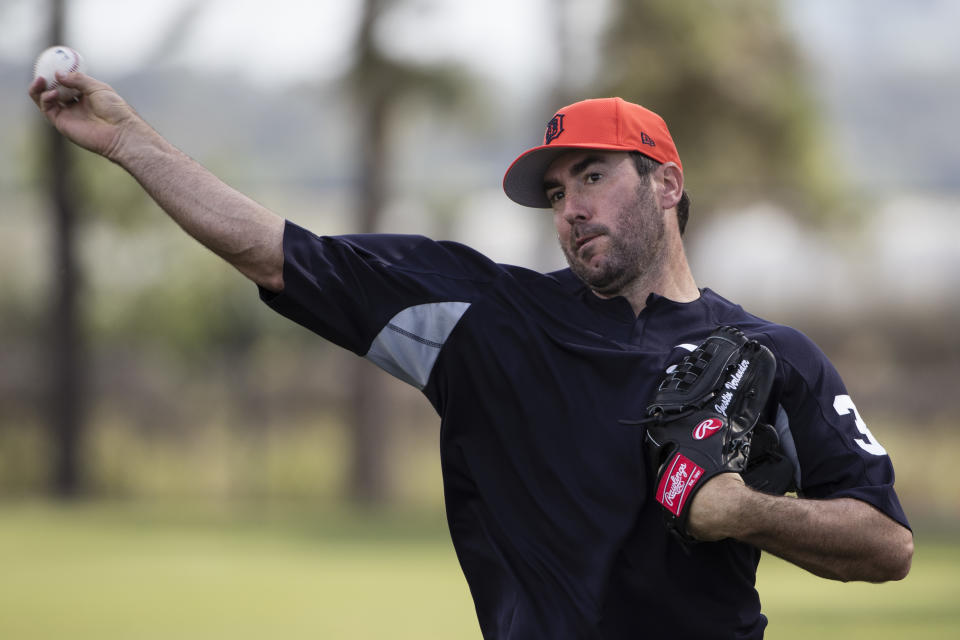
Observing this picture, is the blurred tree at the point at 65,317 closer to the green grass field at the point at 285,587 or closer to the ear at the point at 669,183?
the green grass field at the point at 285,587

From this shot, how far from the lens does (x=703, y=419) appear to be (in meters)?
3.06

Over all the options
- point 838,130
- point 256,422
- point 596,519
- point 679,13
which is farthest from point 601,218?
point 838,130

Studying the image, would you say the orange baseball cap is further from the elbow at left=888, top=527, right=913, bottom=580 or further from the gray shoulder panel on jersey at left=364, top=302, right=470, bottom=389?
the elbow at left=888, top=527, right=913, bottom=580

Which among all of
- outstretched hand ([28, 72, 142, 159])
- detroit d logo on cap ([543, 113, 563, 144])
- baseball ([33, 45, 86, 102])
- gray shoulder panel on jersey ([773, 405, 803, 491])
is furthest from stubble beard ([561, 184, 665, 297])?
baseball ([33, 45, 86, 102])

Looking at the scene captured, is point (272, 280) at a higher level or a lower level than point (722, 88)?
lower

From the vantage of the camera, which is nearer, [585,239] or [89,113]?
[89,113]

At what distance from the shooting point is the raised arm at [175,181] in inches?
118

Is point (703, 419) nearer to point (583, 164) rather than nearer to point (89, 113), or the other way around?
point (583, 164)

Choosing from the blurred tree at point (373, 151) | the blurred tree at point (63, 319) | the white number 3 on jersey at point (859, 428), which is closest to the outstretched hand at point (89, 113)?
the white number 3 on jersey at point (859, 428)

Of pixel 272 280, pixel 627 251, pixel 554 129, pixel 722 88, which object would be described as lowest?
pixel 272 280

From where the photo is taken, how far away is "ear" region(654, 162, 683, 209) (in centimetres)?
364

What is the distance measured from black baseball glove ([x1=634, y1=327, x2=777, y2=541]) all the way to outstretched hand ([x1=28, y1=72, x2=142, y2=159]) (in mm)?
1505

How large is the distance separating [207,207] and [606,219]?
110cm

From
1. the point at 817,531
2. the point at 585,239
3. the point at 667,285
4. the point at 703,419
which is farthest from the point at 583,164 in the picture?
the point at 817,531
